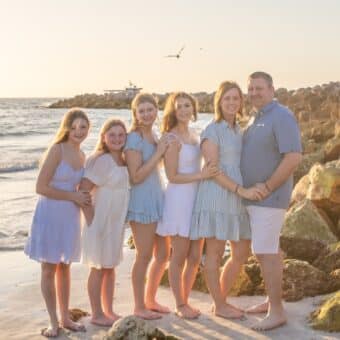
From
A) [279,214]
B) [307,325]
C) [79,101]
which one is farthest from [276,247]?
[79,101]

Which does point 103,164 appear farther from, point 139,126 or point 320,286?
point 320,286

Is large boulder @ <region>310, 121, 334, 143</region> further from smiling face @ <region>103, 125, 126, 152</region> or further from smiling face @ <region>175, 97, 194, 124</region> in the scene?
smiling face @ <region>103, 125, 126, 152</region>

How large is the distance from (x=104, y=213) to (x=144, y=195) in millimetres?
337

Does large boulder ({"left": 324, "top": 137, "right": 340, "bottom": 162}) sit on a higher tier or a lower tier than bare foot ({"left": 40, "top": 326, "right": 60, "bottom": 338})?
higher

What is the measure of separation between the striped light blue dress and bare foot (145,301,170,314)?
0.67 metres

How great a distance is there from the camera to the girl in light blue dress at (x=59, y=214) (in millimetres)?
5094

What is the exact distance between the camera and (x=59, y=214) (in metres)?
5.13

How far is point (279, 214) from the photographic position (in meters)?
5.12

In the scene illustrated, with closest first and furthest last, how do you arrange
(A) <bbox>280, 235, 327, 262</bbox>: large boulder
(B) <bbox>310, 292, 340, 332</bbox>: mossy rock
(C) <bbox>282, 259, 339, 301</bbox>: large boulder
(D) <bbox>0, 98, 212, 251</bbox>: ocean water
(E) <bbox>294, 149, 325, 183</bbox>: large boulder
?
(B) <bbox>310, 292, 340, 332</bbox>: mossy rock → (C) <bbox>282, 259, 339, 301</bbox>: large boulder → (A) <bbox>280, 235, 327, 262</bbox>: large boulder → (D) <bbox>0, 98, 212, 251</bbox>: ocean water → (E) <bbox>294, 149, 325, 183</bbox>: large boulder

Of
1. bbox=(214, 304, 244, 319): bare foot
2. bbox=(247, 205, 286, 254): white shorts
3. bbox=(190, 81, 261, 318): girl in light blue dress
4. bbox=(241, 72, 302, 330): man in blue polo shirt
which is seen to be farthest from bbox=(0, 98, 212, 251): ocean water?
bbox=(214, 304, 244, 319): bare foot

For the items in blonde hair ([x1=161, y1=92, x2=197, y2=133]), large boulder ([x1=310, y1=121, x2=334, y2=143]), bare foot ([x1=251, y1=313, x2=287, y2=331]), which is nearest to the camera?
bare foot ([x1=251, y1=313, x2=287, y2=331])

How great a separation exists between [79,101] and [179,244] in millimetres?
88604

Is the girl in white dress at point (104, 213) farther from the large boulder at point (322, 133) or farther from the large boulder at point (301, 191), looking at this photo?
the large boulder at point (322, 133)

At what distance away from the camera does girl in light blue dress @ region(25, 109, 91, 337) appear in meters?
5.09
